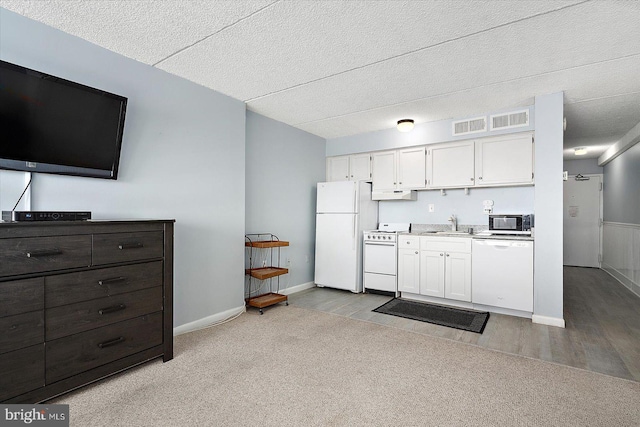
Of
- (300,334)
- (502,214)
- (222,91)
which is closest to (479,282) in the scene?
(502,214)

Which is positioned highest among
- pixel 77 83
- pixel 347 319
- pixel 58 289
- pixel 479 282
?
pixel 77 83

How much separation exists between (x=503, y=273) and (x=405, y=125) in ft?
7.33

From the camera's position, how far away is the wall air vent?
3844mm

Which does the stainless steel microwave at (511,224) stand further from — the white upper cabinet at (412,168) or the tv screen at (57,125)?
the tv screen at (57,125)

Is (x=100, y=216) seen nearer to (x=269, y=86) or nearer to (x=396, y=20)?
(x=269, y=86)

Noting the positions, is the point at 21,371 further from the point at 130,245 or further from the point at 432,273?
the point at 432,273

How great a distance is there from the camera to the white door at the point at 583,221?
7.01m

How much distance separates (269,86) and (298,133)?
5.43ft

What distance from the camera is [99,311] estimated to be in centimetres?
212

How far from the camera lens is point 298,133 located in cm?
499

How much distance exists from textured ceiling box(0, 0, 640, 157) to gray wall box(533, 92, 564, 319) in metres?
0.29

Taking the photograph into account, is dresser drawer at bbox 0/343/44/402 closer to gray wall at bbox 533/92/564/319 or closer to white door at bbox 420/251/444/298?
white door at bbox 420/251/444/298

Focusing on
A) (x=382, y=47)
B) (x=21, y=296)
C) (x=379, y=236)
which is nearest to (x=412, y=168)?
(x=379, y=236)

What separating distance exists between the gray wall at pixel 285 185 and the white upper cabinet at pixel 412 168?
4.57 feet
